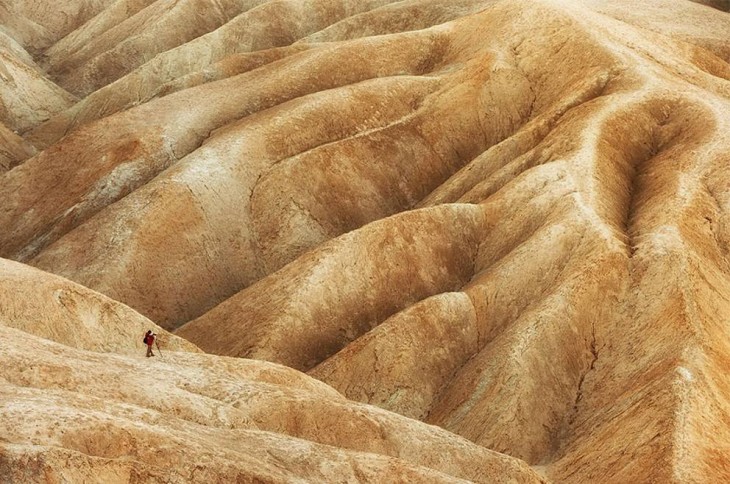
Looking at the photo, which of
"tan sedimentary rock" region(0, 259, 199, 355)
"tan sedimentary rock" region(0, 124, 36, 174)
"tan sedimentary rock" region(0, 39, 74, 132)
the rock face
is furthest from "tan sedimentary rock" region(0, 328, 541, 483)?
"tan sedimentary rock" region(0, 39, 74, 132)

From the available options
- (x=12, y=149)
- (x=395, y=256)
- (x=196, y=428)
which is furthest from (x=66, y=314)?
(x=12, y=149)

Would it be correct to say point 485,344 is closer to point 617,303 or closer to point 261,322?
point 617,303

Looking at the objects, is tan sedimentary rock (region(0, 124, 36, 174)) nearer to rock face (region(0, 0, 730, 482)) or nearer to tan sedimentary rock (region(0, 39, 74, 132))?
rock face (region(0, 0, 730, 482))

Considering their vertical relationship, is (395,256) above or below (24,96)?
below

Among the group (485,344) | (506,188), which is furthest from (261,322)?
(506,188)

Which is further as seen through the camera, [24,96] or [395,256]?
[24,96]

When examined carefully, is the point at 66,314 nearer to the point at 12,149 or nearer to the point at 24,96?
the point at 12,149

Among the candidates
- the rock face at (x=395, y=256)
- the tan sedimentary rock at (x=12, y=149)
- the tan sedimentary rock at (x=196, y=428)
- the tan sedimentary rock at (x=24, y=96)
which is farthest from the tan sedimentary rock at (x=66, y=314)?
the tan sedimentary rock at (x=24, y=96)

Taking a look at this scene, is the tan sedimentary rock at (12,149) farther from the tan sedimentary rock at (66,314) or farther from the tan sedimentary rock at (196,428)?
the tan sedimentary rock at (196,428)
